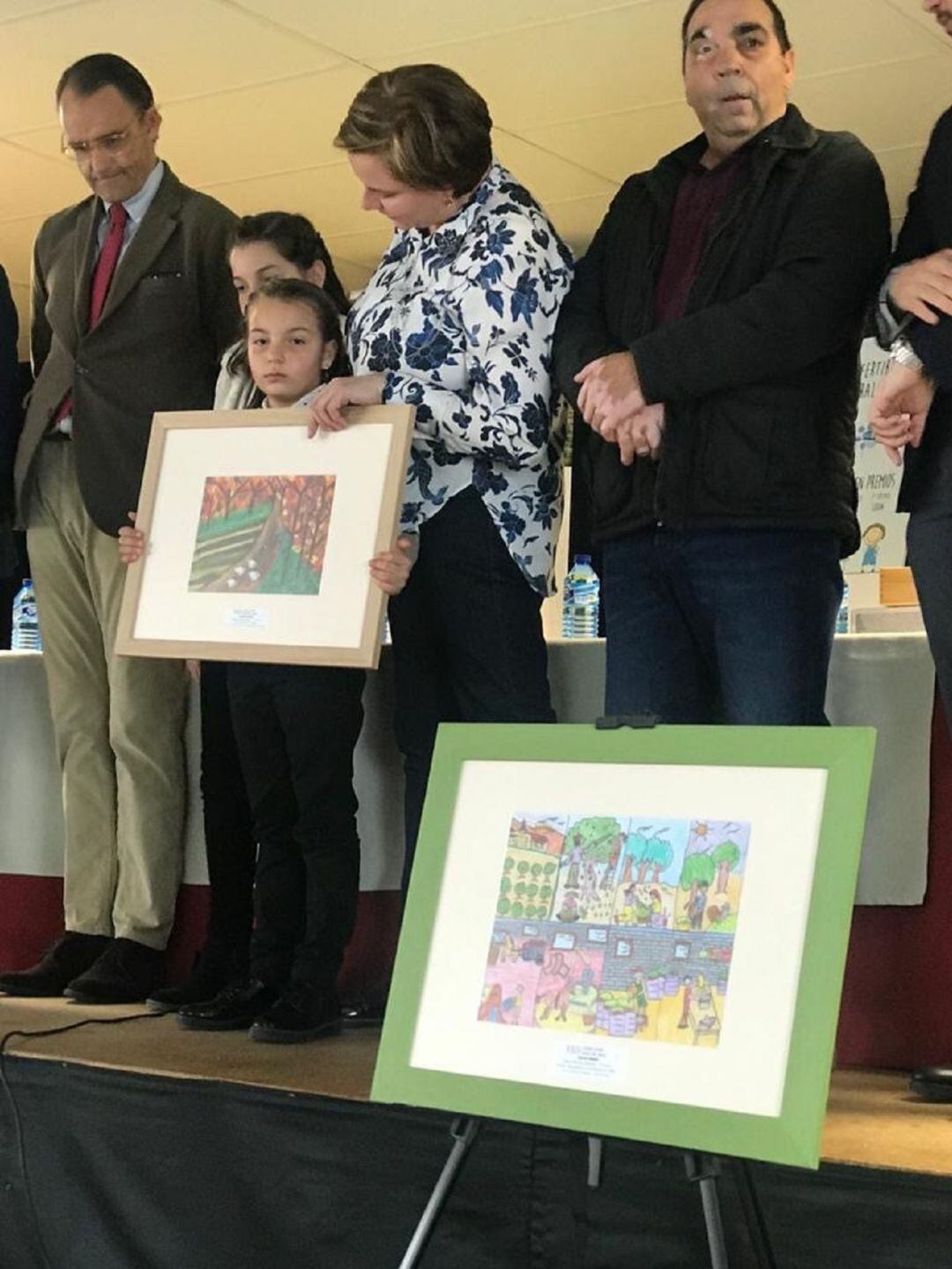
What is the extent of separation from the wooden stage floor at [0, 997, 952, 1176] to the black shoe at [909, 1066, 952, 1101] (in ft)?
0.06

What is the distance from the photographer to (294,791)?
2520 mm

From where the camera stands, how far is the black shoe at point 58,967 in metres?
2.84

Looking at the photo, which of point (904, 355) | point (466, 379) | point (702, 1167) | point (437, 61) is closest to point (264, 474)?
point (466, 379)

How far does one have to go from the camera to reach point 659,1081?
141 cm

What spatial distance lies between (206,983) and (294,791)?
0.40 meters

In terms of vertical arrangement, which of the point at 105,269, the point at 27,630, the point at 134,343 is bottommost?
the point at 27,630

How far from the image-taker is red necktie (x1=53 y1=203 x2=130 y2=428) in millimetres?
2834

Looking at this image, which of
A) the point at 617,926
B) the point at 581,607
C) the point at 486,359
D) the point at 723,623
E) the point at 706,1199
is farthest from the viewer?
the point at 581,607

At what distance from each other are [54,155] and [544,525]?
4.14 m

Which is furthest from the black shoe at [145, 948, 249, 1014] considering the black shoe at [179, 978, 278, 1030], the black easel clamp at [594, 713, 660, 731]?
the black easel clamp at [594, 713, 660, 731]

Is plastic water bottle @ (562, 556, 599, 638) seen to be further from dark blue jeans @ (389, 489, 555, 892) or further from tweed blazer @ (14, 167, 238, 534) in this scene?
dark blue jeans @ (389, 489, 555, 892)

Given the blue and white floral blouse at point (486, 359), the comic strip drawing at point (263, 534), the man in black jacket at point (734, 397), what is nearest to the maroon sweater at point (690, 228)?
the man in black jacket at point (734, 397)

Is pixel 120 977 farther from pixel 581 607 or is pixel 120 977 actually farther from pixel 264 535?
pixel 581 607

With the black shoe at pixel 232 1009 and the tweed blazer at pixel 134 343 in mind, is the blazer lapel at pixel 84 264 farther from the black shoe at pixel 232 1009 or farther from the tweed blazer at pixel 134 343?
the black shoe at pixel 232 1009
